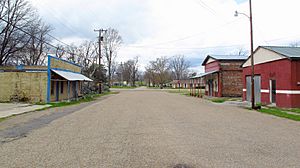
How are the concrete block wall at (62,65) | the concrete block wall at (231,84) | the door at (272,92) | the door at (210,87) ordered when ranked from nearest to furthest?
the door at (272,92) → the concrete block wall at (62,65) → the concrete block wall at (231,84) → the door at (210,87)

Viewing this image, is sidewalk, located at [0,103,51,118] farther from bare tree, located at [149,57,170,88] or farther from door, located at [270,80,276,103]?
bare tree, located at [149,57,170,88]

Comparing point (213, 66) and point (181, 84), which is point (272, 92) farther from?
point (181, 84)

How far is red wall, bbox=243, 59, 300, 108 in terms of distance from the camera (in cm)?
1673

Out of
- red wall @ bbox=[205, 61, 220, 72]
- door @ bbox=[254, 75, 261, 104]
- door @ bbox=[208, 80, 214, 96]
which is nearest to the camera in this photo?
door @ bbox=[254, 75, 261, 104]

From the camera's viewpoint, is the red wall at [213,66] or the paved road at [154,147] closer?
the paved road at [154,147]

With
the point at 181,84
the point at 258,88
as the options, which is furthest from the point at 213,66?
the point at 181,84

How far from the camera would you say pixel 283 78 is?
1758 cm

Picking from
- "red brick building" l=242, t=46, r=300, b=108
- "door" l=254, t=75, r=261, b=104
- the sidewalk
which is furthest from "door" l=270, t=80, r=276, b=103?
the sidewalk

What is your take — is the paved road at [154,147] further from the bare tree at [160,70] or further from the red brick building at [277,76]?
the bare tree at [160,70]

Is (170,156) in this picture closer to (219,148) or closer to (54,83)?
(219,148)

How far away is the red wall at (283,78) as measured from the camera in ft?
54.9

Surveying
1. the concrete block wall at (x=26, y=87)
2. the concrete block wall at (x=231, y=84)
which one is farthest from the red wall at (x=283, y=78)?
the concrete block wall at (x=26, y=87)

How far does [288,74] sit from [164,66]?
78345mm

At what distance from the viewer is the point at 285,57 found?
56.5 feet
